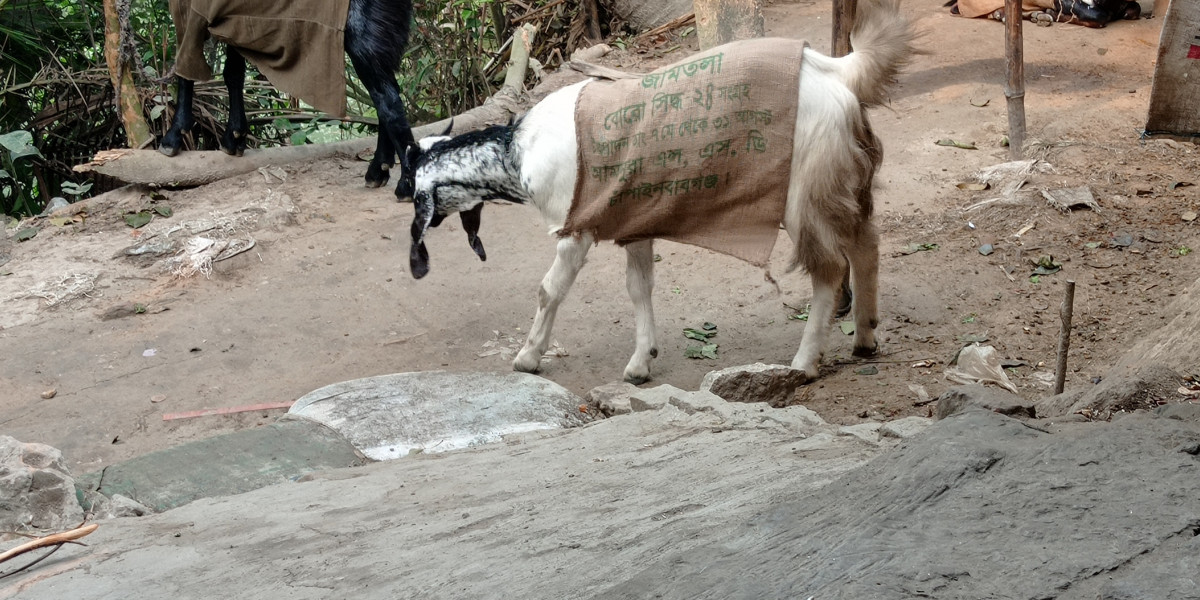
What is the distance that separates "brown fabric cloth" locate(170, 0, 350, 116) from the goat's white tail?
3782mm

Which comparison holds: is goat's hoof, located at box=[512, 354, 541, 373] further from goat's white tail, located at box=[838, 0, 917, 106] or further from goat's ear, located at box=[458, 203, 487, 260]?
goat's white tail, located at box=[838, 0, 917, 106]

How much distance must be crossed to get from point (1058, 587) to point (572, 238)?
3.33 metres

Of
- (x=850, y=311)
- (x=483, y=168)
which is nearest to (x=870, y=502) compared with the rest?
(x=483, y=168)

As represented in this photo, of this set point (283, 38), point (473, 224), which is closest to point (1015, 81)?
point (473, 224)

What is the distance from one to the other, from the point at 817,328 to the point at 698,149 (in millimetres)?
1063

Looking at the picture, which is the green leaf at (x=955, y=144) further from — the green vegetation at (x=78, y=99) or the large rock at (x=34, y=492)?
the large rock at (x=34, y=492)

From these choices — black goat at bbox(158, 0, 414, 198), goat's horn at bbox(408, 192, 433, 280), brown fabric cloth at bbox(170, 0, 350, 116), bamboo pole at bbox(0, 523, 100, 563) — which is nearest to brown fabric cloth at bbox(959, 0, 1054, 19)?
black goat at bbox(158, 0, 414, 198)

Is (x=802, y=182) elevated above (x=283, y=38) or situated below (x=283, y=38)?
below

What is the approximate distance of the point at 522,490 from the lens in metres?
3.00

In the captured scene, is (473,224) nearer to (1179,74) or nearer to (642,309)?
(642,309)

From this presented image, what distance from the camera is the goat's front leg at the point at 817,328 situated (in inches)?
182

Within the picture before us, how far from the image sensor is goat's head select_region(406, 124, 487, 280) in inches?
191

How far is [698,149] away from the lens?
4.25 meters

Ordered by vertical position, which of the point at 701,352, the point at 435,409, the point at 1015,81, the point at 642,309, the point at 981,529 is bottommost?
the point at 701,352
